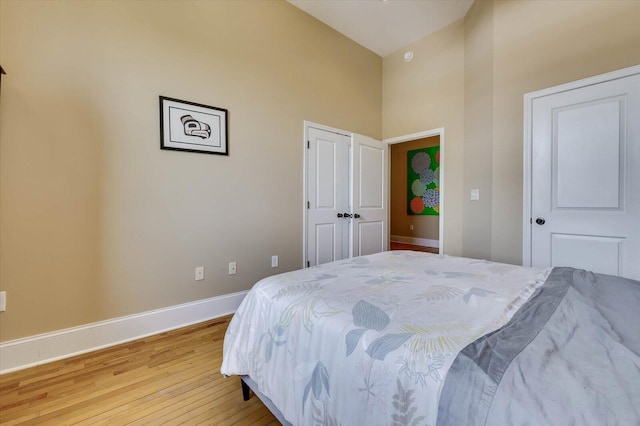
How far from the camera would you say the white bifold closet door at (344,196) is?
130 inches

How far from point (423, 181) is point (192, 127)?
5.14 m

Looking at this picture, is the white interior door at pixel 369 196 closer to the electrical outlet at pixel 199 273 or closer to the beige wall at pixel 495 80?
the beige wall at pixel 495 80

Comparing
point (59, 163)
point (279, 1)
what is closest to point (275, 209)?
point (59, 163)

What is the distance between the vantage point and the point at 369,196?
12.9 ft

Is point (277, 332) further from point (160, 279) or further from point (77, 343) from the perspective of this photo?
point (77, 343)

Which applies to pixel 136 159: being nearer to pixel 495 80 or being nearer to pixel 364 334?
pixel 364 334

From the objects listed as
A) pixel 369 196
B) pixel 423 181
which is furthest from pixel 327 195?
pixel 423 181

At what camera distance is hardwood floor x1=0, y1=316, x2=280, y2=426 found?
4.44 ft

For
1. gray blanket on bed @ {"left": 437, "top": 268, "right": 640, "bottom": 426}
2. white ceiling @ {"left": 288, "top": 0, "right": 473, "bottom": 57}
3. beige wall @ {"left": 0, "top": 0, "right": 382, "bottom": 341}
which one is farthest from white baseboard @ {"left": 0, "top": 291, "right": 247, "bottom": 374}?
white ceiling @ {"left": 288, "top": 0, "right": 473, "bottom": 57}

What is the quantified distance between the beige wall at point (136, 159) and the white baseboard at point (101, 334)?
64 mm

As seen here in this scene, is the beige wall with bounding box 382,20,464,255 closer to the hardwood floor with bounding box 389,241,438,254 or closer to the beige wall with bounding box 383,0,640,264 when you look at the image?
the beige wall with bounding box 383,0,640,264

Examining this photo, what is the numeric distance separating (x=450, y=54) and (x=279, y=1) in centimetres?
212

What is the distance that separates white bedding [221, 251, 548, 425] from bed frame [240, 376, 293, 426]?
60 millimetres

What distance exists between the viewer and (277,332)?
1097mm
